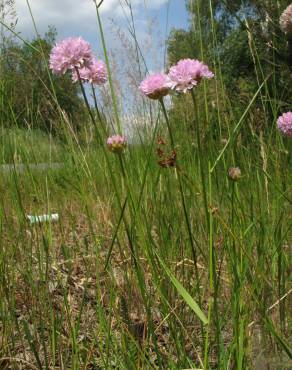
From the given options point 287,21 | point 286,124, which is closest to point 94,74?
point 287,21

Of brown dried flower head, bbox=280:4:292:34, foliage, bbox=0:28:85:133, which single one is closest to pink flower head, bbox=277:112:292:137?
brown dried flower head, bbox=280:4:292:34

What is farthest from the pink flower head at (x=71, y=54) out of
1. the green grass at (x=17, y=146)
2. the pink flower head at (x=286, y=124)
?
the pink flower head at (x=286, y=124)

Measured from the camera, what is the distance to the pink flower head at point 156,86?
70 centimetres

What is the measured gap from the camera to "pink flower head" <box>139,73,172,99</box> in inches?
27.7

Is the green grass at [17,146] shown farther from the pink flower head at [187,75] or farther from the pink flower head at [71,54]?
the pink flower head at [187,75]

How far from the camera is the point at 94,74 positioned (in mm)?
839

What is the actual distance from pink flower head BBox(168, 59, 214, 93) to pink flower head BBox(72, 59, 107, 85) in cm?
18

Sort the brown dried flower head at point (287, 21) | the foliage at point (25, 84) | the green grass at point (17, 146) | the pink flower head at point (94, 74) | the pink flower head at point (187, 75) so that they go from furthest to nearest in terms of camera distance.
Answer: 1. the green grass at point (17, 146)
2. the foliage at point (25, 84)
3. the brown dried flower head at point (287, 21)
4. the pink flower head at point (94, 74)
5. the pink flower head at point (187, 75)

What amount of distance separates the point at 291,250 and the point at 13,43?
107 cm

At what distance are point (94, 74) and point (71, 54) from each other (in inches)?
3.1

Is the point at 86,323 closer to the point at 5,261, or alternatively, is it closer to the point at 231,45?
the point at 5,261

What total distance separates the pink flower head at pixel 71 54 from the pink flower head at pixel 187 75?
0.15 meters

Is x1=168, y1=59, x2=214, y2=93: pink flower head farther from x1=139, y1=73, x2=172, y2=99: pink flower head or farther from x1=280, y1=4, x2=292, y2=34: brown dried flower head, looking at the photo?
x1=280, y1=4, x2=292, y2=34: brown dried flower head

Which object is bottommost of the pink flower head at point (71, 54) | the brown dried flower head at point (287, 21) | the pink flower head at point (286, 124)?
the pink flower head at point (286, 124)
